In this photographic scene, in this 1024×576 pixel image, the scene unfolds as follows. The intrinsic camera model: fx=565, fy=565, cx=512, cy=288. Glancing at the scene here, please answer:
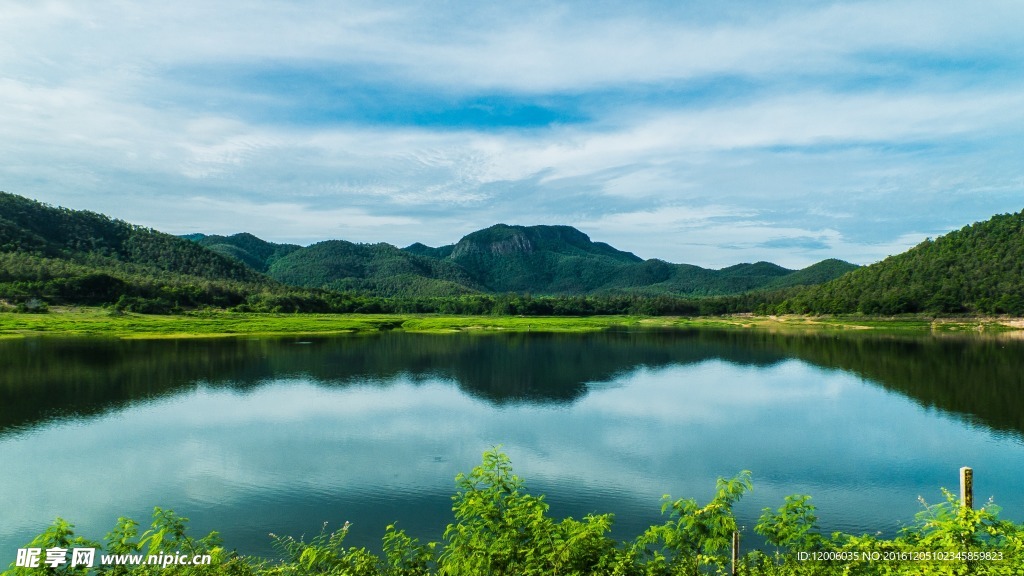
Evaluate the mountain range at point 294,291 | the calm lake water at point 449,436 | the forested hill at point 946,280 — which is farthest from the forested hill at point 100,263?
the forested hill at point 946,280

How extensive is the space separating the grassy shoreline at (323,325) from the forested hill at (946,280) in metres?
3.24

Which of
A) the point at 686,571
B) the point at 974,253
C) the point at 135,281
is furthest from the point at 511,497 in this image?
the point at 974,253

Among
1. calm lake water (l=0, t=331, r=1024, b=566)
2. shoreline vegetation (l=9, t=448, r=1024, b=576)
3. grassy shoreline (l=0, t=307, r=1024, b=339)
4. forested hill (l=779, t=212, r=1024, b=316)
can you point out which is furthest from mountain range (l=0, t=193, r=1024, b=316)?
shoreline vegetation (l=9, t=448, r=1024, b=576)

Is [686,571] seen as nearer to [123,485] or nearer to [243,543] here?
[243,543]

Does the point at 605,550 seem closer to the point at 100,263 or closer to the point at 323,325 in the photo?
the point at 323,325

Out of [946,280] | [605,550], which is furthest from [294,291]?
[946,280]

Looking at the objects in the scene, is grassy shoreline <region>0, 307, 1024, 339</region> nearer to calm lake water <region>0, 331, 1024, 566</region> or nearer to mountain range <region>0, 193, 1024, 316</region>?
mountain range <region>0, 193, 1024, 316</region>

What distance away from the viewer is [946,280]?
325ft

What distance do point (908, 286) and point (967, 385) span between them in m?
79.8

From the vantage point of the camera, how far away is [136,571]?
28.4ft

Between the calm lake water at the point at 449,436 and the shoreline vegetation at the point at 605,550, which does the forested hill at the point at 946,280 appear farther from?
the shoreline vegetation at the point at 605,550

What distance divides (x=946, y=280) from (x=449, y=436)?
358 feet

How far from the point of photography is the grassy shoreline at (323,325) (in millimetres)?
65812

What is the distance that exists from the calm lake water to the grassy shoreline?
16228mm
